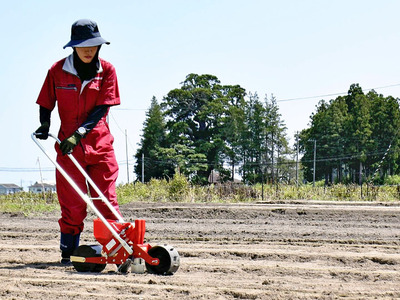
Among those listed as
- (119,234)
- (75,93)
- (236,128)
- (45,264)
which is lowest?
(45,264)

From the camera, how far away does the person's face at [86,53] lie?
5.36 meters

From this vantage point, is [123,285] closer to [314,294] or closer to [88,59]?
[314,294]

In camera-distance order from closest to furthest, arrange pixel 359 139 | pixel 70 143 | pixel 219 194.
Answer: pixel 70 143
pixel 219 194
pixel 359 139

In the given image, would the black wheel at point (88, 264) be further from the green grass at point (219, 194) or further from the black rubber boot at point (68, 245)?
the green grass at point (219, 194)

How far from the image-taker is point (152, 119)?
62.2 meters

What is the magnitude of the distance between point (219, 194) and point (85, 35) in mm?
18164

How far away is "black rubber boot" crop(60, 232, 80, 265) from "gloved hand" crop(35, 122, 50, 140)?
37.3 inches

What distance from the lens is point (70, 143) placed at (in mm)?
5137

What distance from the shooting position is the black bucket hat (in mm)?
5258

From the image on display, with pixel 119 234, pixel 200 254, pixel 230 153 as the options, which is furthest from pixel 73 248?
pixel 230 153

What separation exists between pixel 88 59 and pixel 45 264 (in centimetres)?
196

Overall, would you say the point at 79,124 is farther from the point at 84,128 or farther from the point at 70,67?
the point at 70,67

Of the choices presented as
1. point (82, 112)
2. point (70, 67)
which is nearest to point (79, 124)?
point (82, 112)

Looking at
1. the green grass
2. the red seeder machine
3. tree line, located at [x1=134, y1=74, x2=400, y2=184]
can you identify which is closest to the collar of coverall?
the red seeder machine
